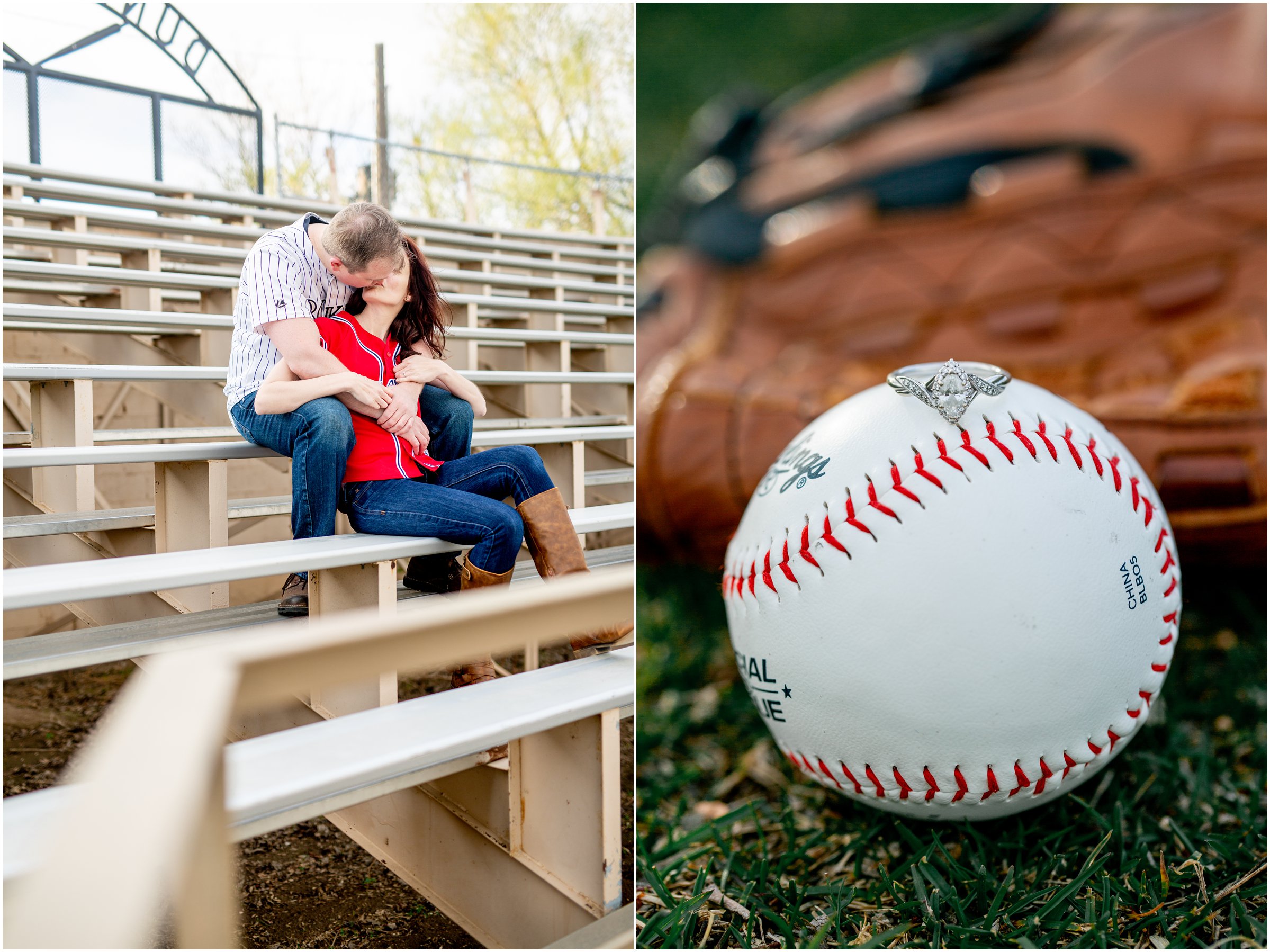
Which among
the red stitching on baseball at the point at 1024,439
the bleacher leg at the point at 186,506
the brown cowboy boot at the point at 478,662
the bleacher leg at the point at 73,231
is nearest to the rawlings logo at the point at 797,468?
the red stitching on baseball at the point at 1024,439

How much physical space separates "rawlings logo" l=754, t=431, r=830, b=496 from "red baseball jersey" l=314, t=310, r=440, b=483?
0.64m

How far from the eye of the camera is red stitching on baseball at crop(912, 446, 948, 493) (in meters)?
1.08

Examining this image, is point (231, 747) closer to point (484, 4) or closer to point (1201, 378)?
point (1201, 378)

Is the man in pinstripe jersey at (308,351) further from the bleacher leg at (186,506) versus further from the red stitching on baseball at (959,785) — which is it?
the red stitching on baseball at (959,785)

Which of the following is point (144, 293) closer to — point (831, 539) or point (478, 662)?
point (478, 662)

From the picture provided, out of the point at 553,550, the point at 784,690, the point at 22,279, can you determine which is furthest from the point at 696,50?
the point at 784,690

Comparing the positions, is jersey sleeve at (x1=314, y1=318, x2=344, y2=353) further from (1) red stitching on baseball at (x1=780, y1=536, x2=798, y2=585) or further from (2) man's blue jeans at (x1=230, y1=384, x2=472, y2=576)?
(1) red stitching on baseball at (x1=780, y1=536, x2=798, y2=585)

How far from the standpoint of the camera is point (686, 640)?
2.11 m

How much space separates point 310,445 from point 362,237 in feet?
1.18

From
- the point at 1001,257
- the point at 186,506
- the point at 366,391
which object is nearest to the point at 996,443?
the point at 366,391

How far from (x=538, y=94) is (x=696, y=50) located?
210 cm

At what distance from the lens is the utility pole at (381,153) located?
626 cm

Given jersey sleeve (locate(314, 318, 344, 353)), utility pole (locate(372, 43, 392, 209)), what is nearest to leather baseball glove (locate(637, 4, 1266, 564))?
jersey sleeve (locate(314, 318, 344, 353))

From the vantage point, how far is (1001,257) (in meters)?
2.63
